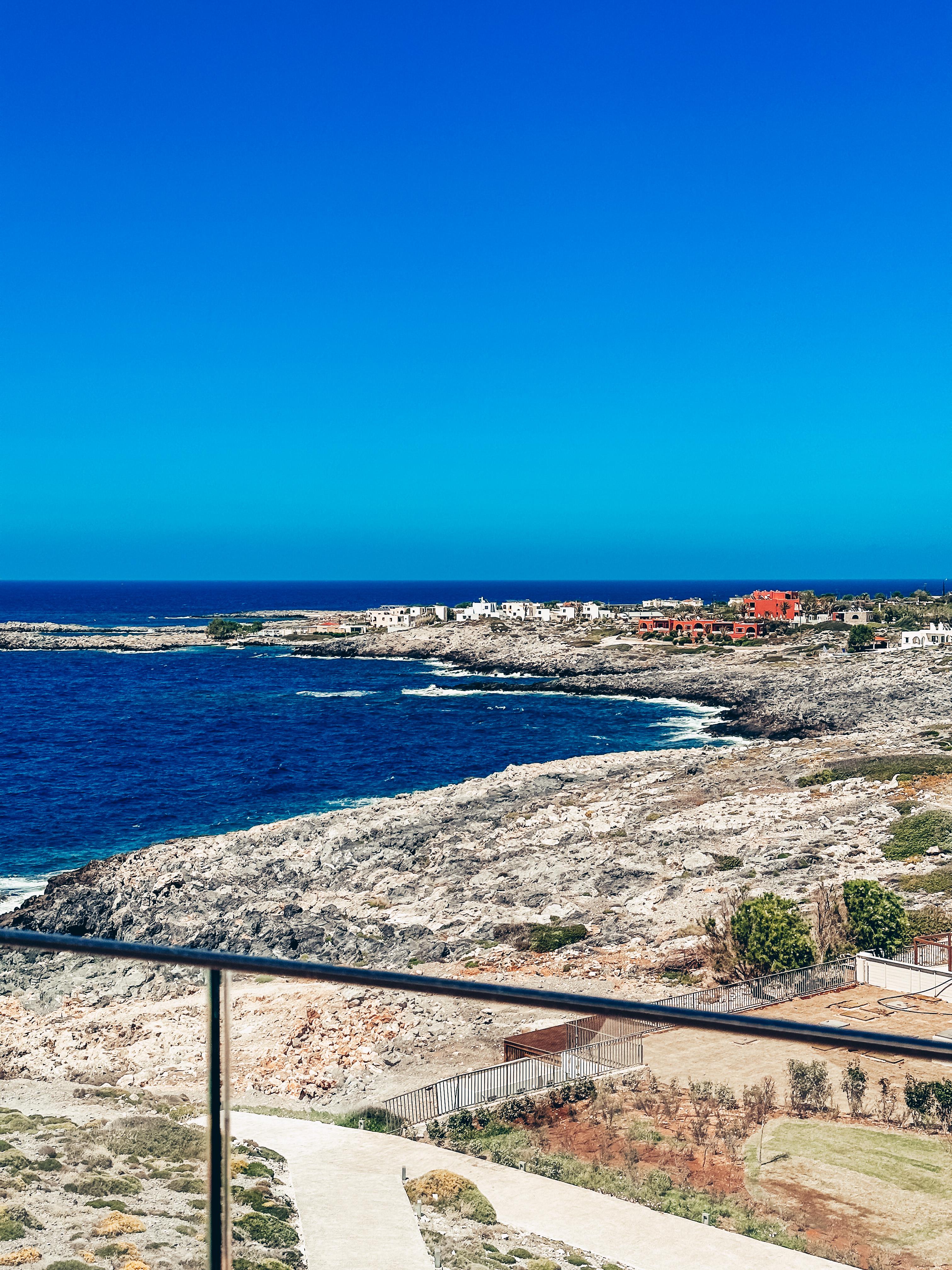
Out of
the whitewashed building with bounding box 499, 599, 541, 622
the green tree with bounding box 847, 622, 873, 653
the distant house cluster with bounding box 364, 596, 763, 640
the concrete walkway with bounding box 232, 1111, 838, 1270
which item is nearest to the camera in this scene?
the concrete walkway with bounding box 232, 1111, 838, 1270

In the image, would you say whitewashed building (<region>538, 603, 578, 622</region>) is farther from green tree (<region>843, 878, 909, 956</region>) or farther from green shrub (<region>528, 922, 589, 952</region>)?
green tree (<region>843, 878, 909, 956</region>)

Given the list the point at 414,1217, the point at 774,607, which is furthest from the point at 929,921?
the point at 774,607

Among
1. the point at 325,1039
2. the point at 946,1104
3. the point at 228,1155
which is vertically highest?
the point at 946,1104

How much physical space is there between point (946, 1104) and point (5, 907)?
23393 mm

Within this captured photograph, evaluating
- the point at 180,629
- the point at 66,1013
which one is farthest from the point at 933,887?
the point at 180,629

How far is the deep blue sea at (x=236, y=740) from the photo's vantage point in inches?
1260

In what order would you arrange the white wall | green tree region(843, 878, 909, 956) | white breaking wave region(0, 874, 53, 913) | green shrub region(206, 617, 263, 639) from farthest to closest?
green shrub region(206, 617, 263, 639) < white breaking wave region(0, 874, 53, 913) < green tree region(843, 878, 909, 956) < the white wall

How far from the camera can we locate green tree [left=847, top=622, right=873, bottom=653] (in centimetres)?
6800

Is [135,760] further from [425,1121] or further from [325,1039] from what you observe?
[425,1121]

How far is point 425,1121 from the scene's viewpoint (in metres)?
2.47

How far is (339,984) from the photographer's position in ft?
6.65

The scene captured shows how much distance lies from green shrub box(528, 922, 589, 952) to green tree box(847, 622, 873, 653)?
54.7 m

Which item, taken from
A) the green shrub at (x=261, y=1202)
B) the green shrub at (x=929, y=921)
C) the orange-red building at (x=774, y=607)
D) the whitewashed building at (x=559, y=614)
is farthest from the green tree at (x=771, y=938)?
the whitewashed building at (x=559, y=614)

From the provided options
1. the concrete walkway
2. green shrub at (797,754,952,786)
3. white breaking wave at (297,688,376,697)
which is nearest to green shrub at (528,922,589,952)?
green shrub at (797,754,952,786)
